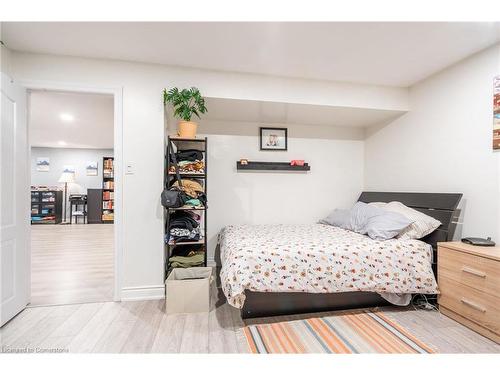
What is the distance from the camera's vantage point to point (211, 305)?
7.43 feet

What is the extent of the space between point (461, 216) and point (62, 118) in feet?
20.1

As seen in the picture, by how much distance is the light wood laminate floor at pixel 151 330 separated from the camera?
1.66 m

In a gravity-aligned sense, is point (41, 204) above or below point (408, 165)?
below

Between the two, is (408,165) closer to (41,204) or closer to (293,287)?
(293,287)

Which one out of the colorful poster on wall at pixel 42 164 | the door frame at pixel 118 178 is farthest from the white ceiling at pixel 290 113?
the colorful poster on wall at pixel 42 164

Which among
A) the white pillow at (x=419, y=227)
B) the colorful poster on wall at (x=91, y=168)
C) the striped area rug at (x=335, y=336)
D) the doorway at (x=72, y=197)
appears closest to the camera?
the striped area rug at (x=335, y=336)

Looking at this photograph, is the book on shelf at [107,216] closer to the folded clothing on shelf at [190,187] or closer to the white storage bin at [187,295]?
the folded clothing on shelf at [190,187]

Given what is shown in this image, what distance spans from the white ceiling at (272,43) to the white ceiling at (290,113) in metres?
0.36

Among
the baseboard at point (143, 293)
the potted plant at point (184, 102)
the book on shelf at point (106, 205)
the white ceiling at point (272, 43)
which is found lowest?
the baseboard at point (143, 293)

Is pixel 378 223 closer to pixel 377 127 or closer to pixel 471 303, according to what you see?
pixel 471 303

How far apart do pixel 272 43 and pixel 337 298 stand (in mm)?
2264

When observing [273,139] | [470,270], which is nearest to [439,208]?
[470,270]

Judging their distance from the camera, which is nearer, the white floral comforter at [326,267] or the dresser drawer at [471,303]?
the dresser drawer at [471,303]
